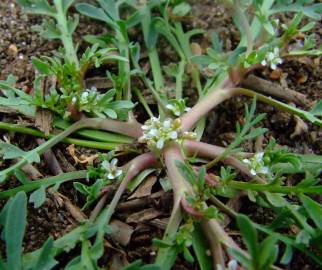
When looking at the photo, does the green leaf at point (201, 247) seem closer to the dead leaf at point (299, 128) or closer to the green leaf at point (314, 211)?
the green leaf at point (314, 211)

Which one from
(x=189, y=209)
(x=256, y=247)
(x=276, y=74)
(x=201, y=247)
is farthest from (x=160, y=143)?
(x=276, y=74)

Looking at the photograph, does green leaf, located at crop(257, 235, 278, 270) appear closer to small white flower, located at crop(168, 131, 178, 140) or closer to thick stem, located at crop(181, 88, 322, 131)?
small white flower, located at crop(168, 131, 178, 140)

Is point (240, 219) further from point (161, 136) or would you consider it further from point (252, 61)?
point (252, 61)

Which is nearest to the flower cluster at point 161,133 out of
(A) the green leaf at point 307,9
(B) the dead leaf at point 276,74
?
(B) the dead leaf at point 276,74

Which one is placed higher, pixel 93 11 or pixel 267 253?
pixel 93 11

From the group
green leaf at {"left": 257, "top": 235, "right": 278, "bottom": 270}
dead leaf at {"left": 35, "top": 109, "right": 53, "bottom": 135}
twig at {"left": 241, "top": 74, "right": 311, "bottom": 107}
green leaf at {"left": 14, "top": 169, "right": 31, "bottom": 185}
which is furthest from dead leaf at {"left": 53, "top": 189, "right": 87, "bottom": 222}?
twig at {"left": 241, "top": 74, "right": 311, "bottom": 107}

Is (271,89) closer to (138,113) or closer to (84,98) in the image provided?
(138,113)

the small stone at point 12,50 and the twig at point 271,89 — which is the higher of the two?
the small stone at point 12,50
